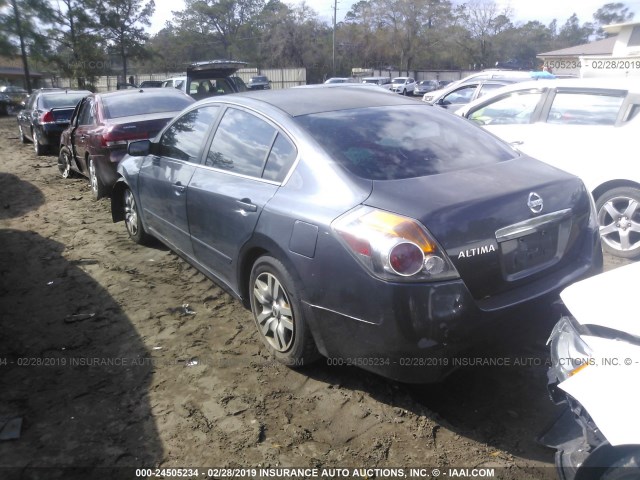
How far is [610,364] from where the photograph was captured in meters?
1.98

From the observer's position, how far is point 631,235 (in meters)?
5.07

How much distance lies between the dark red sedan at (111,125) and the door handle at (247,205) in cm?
460

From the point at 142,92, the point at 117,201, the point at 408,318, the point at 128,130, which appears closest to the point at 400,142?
the point at 408,318

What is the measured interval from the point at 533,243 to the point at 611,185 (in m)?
2.88

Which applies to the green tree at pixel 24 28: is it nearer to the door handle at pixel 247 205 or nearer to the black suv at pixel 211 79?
the black suv at pixel 211 79

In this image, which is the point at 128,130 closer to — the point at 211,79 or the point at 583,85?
the point at 583,85

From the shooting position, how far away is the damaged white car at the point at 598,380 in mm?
1824

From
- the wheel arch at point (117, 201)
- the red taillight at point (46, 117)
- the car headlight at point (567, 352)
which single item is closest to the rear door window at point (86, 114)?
the wheel arch at point (117, 201)

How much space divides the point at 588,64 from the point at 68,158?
12789mm

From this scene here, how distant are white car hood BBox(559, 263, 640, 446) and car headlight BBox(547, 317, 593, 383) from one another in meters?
0.03

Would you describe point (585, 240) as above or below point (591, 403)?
above

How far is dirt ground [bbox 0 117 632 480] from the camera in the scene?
2.65 m

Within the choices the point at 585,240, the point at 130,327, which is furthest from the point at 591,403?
the point at 130,327

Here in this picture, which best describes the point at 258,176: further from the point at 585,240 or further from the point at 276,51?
the point at 276,51
